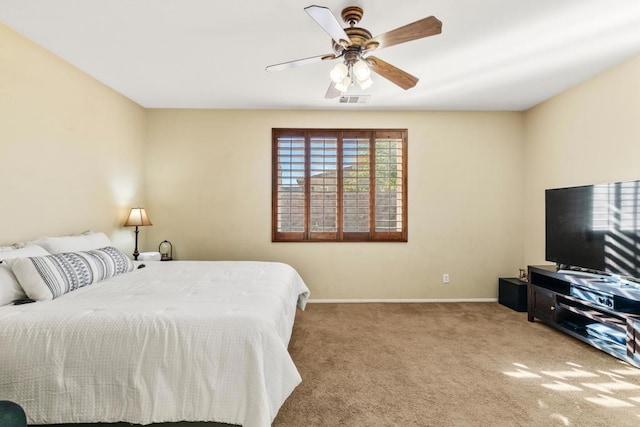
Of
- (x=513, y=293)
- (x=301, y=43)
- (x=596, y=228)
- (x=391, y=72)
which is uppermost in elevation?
(x=301, y=43)

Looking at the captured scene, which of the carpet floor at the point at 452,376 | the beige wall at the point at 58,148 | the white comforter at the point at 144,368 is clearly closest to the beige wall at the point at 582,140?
the carpet floor at the point at 452,376

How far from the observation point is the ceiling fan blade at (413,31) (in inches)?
68.1

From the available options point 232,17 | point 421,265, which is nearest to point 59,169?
point 232,17

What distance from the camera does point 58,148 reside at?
286cm

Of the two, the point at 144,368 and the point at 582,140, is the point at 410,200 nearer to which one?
the point at 582,140

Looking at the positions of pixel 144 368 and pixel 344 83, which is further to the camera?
pixel 344 83

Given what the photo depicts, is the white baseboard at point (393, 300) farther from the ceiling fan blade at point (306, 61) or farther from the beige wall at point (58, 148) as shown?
the ceiling fan blade at point (306, 61)

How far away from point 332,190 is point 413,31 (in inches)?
101

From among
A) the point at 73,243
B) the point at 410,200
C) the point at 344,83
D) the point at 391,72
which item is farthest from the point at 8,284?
the point at 410,200

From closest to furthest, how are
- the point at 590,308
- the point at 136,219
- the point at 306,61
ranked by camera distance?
the point at 306,61 < the point at 590,308 < the point at 136,219

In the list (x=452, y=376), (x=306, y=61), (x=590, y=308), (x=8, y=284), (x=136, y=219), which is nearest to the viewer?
(x=8, y=284)

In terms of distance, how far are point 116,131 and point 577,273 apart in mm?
5186

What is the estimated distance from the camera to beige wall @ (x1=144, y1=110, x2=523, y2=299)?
4242 millimetres

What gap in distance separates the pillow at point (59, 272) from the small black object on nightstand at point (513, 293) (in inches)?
170
